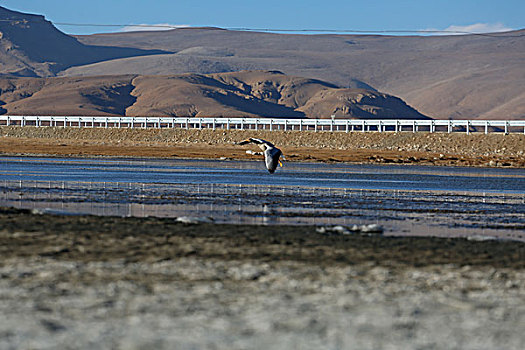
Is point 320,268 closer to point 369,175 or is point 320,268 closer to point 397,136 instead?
point 369,175

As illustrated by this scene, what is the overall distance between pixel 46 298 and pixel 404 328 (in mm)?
3911

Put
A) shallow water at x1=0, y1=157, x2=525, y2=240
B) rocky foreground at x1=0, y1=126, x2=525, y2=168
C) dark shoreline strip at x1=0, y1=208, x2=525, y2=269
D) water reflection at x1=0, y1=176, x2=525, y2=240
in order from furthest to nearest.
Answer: rocky foreground at x1=0, y1=126, x2=525, y2=168 → shallow water at x1=0, y1=157, x2=525, y2=240 → water reflection at x1=0, y1=176, x2=525, y2=240 → dark shoreline strip at x1=0, y1=208, x2=525, y2=269

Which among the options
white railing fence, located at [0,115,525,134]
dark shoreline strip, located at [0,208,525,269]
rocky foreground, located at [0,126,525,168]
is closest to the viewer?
dark shoreline strip, located at [0,208,525,269]

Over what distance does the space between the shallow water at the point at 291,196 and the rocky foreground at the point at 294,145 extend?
14.4 m

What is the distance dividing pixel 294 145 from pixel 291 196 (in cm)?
4397

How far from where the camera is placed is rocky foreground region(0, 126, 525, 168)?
54.1 metres

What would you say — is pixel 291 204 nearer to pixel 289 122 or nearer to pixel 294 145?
pixel 294 145

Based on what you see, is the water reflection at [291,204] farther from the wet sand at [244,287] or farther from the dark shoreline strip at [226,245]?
the wet sand at [244,287]

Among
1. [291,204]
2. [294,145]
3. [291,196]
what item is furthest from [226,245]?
[294,145]

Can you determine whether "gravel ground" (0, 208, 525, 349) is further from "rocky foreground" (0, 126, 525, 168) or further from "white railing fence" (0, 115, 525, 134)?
"white railing fence" (0, 115, 525, 134)

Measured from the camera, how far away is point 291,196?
2522cm

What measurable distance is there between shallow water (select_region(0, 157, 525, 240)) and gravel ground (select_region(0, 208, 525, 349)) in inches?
127

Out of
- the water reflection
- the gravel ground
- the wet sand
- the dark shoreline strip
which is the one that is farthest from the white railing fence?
the gravel ground

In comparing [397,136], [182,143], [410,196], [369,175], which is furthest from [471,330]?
[182,143]
